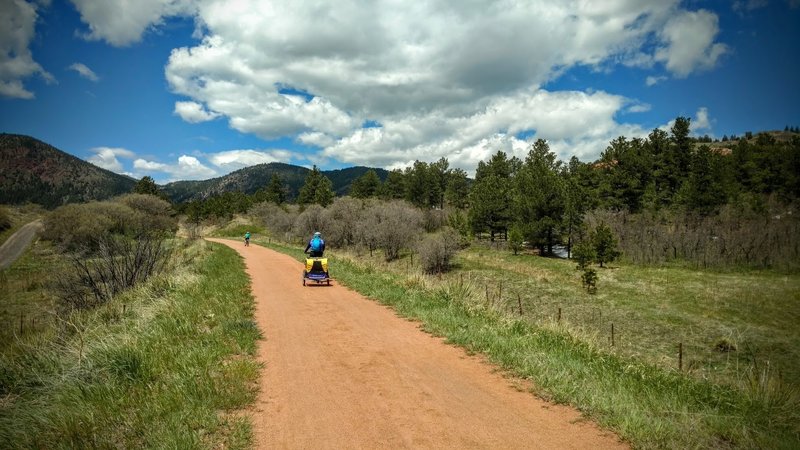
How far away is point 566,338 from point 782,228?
44.1m

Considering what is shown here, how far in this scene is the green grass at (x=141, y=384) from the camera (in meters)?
4.64

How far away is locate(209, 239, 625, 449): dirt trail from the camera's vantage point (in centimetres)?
462

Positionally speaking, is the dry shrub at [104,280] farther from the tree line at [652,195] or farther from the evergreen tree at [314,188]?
the evergreen tree at [314,188]

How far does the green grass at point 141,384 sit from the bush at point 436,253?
25.9m

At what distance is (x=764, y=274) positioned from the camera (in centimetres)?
3353

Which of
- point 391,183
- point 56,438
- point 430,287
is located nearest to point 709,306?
point 430,287

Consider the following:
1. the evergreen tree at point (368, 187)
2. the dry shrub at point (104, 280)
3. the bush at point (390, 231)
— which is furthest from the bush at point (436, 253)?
the evergreen tree at point (368, 187)

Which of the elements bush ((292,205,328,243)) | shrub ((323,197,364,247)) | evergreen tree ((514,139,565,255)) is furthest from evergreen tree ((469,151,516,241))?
bush ((292,205,328,243))

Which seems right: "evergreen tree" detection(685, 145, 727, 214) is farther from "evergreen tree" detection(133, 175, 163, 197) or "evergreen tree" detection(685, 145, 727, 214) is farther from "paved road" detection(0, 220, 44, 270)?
"evergreen tree" detection(133, 175, 163, 197)

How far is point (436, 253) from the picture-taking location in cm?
3569

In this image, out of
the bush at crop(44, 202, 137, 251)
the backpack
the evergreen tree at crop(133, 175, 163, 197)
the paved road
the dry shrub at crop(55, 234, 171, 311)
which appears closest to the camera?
the dry shrub at crop(55, 234, 171, 311)

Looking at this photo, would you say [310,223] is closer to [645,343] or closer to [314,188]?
[314,188]

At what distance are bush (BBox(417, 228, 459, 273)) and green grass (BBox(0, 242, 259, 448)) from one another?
25861 mm

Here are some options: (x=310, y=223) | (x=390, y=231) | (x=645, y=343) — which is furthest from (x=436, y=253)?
(x=310, y=223)
